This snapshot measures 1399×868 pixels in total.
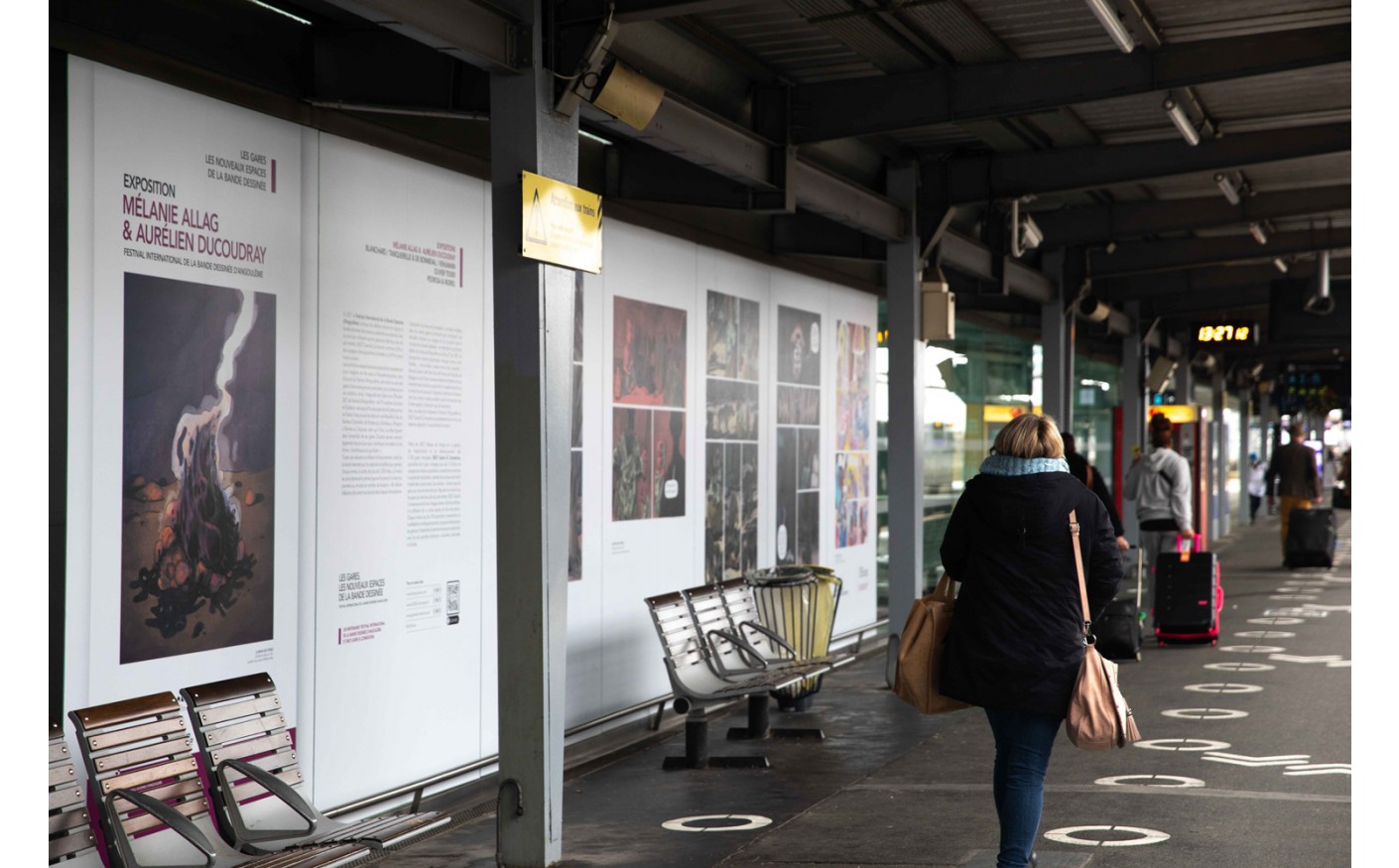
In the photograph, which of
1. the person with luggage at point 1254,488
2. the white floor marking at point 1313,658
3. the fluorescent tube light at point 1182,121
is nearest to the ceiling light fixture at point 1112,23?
the fluorescent tube light at point 1182,121

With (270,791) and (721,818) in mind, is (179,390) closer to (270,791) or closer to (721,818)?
(270,791)

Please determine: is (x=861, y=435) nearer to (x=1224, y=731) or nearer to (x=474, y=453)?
(x=1224, y=731)

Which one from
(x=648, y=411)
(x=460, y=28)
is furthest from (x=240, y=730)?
(x=648, y=411)

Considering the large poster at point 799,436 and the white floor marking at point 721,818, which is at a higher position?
the large poster at point 799,436

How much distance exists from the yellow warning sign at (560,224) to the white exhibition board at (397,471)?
1056 mm

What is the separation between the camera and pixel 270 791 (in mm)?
Result: 4828

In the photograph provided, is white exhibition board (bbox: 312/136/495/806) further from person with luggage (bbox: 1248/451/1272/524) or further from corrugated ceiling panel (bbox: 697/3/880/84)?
person with luggage (bbox: 1248/451/1272/524)

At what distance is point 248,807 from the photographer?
4.94 metres

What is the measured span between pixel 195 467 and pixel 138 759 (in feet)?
→ 4.39

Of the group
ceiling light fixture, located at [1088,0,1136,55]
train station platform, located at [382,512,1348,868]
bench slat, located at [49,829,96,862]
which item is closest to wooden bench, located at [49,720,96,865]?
bench slat, located at [49,829,96,862]

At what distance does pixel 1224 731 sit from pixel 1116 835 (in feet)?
8.73

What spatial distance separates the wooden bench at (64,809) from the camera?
13.3 feet

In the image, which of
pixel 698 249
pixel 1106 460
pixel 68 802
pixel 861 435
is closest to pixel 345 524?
pixel 68 802

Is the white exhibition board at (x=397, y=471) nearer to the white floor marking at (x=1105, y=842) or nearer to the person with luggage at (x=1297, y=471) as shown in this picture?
the white floor marking at (x=1105, y=842)
